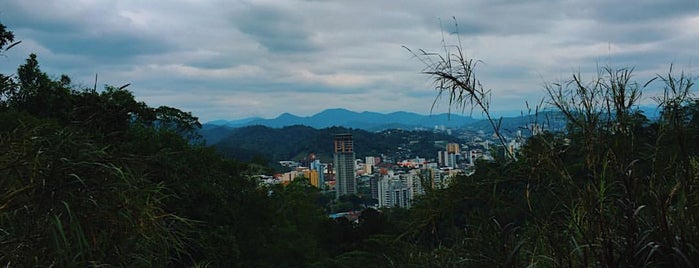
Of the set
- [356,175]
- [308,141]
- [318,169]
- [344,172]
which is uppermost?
[308,141]

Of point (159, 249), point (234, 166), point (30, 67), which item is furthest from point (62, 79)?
point (159, 249)

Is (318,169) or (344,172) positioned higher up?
(344,172)

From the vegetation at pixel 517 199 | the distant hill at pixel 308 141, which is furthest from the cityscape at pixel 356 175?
the vegetation at pixel 517 199

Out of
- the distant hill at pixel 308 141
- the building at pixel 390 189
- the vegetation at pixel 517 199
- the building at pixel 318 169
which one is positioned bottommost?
the building at pixel 318 169

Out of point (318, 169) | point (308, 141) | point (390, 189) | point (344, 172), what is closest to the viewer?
point (390, 189)

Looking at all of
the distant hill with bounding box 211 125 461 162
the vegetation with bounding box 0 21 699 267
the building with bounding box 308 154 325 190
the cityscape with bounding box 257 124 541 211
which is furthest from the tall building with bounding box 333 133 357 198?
the vegetation with bounding box 0 21 699 267

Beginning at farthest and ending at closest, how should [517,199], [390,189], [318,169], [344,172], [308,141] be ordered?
[308,141], [318,169], [344,172], [390,189], [517,199]

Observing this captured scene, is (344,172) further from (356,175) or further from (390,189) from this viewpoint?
(390,189)

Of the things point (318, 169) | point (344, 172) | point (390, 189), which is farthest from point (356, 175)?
point (390, 189)

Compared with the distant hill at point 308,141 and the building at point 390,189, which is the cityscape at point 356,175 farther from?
the distant hill at point 308,141

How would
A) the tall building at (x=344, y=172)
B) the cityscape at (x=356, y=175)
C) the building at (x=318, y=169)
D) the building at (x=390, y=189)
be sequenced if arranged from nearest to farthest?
the building at (x=390, y=189)
the cityscape at (x=356, y=175)
the tall building at (x=344, y=172)
the building at (x=318, y=169)

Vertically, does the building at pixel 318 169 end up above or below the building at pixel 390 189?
below

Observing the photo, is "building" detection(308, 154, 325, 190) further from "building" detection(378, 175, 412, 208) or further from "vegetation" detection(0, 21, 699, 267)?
"vegetation" detection(0, 21, 699, 267)
